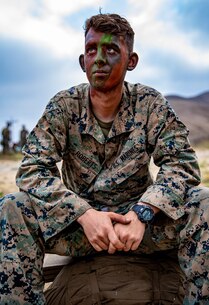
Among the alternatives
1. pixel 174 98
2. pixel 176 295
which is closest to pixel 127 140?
pixel 176 295

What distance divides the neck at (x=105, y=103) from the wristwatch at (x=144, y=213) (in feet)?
2.50

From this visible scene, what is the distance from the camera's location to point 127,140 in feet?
10.2

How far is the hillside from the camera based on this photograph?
86.3 ft

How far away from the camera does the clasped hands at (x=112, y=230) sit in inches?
99.1

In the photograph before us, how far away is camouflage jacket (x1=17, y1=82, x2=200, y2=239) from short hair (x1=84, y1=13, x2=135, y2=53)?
35 cm

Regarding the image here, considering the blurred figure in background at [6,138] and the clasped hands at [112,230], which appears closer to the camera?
the clasped hands at [112,230]

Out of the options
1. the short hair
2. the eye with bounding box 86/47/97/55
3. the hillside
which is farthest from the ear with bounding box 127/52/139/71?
the hillside

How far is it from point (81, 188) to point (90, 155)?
0.80ft

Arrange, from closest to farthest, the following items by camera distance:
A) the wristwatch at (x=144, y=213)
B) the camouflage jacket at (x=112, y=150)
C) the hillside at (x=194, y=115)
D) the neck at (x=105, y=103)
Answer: the wristwatch at (x=144, y=213) < the camouflage jacket at (x=112, y=150) < the neck at (x=105, y=103) < the hillside at (x=194, y=115)

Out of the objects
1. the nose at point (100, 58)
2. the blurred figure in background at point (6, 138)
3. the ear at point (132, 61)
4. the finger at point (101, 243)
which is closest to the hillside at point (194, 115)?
the blurred figure in background at point (6, 138)

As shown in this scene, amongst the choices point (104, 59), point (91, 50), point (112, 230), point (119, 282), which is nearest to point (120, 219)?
point (112, 230)

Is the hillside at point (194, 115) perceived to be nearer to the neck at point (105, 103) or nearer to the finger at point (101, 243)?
the neck at point (105, 103)

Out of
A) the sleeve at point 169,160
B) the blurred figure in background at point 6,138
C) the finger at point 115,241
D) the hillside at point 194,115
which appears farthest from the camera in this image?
the hillside at point 194,115

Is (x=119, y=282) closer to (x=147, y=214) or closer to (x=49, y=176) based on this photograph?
(x=147, y=214)
